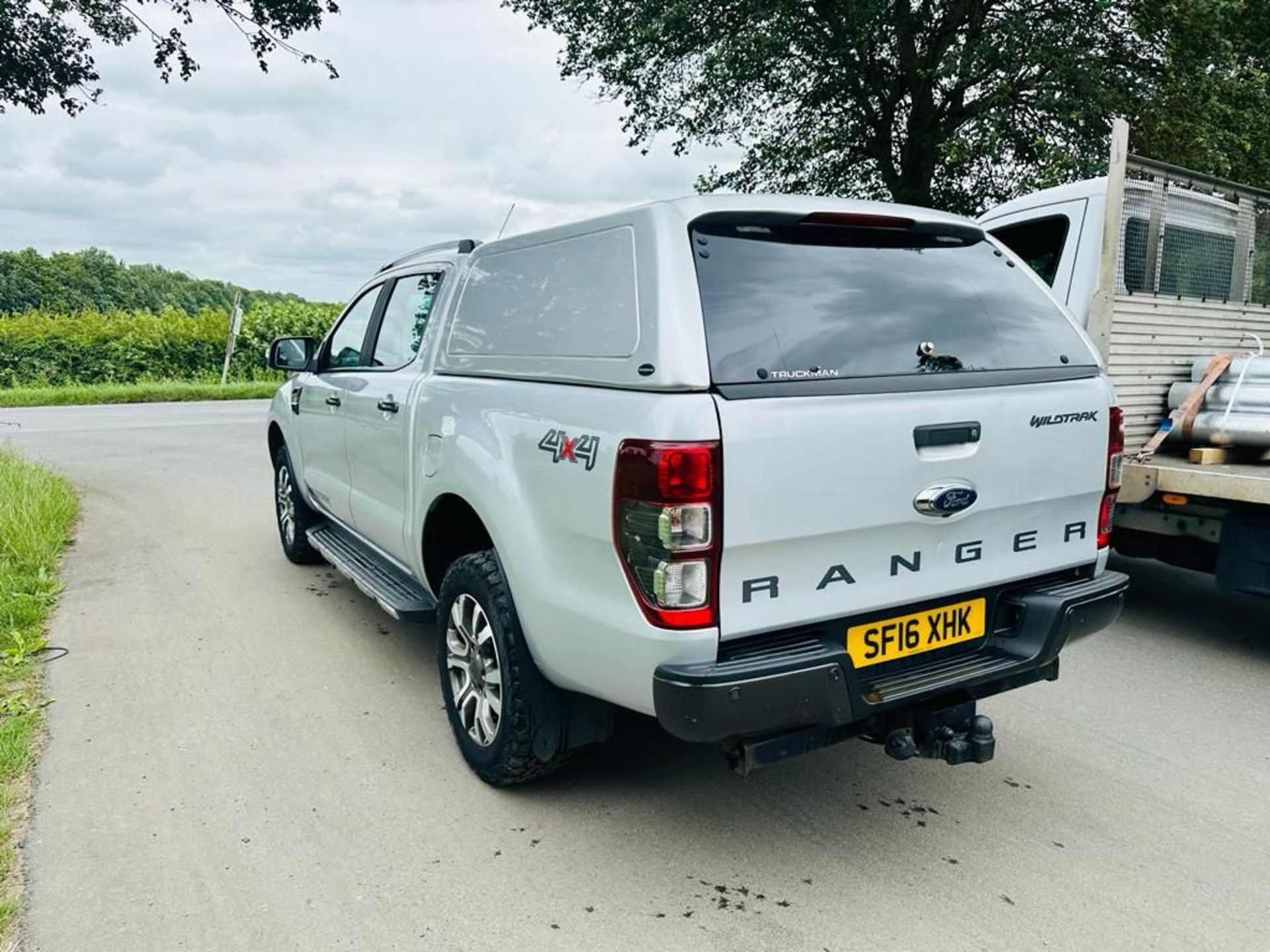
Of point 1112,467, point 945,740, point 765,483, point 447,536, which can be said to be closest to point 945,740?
point 945,740

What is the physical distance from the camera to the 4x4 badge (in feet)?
8.70

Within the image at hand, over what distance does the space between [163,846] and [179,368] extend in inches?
1010

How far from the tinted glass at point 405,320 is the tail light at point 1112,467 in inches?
105

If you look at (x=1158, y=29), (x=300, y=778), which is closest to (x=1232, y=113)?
(x=1158, y=29)

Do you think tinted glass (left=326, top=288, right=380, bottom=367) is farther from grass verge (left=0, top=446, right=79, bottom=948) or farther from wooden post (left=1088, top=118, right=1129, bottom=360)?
wooden post (left=1088, top=118, right=1129, bottom=360)

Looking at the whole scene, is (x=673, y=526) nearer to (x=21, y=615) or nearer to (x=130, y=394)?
(x=21, y=615)

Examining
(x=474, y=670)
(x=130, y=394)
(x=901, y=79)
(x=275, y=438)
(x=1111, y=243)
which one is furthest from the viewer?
(x=130, y=394)

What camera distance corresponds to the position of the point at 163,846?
9.73ft

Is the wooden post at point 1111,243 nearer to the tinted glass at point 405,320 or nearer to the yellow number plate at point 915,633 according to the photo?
the yellow number plate at point 915,633

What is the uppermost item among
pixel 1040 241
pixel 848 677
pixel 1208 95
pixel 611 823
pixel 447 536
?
pixel 1208 95

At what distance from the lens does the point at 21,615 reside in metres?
5.08

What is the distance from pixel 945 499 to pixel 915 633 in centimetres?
40

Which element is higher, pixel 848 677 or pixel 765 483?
pixel 765 483

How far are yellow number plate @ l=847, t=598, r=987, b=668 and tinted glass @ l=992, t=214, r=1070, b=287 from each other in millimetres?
3415
